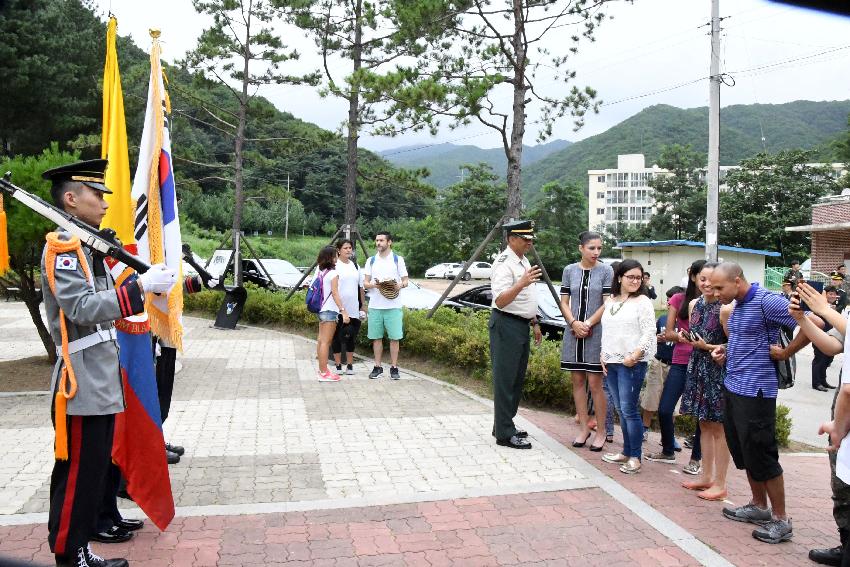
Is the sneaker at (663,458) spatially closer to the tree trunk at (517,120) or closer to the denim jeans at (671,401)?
the denim jeans at (671,401)

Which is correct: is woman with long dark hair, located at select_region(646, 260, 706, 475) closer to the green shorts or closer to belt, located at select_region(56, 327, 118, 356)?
the green shorts

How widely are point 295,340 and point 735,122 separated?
10901 cm

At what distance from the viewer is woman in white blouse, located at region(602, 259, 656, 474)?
17.8 feet

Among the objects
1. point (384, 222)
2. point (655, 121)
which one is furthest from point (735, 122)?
point (384, 222)

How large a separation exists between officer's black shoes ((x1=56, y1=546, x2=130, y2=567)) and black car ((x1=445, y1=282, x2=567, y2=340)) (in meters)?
6.12

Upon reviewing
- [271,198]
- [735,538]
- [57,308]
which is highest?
[271,198]

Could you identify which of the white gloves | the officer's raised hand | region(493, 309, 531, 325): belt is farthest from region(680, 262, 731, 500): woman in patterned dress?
the white gloves

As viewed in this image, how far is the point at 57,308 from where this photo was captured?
11.6 feet

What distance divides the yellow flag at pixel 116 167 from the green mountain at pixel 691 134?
3302 inches

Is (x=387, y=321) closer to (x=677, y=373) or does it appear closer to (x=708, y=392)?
(x=677, y=373)

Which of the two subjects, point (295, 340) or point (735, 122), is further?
point (735, 122)

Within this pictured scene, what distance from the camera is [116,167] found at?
15.7 ft

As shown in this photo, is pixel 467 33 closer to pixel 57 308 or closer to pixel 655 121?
pixel 57 308

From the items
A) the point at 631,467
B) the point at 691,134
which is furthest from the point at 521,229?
the point at 691,134
